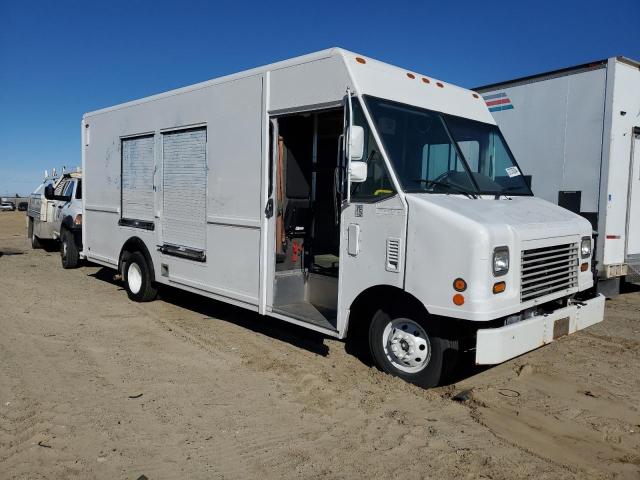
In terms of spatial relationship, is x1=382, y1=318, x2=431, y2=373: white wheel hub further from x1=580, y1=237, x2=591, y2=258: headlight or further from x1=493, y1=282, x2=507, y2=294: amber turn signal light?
x1=580, y1=237, x2=591, y2=258: headlight

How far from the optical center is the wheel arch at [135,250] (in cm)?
767

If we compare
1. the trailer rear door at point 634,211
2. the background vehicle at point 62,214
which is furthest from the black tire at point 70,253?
the trailer rear door at point 634,211

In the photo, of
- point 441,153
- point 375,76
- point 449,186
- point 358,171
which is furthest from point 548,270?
point 375,76

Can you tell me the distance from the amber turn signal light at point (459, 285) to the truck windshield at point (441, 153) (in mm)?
905

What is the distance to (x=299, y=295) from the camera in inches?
242

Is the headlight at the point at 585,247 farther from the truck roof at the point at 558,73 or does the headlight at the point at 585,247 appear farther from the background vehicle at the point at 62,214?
the background vehicle at the point at 62,214

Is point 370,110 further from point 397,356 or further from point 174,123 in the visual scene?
point 174,123

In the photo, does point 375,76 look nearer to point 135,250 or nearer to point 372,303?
point 372,303

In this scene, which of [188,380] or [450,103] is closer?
[188,380]

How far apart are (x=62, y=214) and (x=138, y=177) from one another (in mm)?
5550

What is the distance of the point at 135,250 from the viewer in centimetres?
804

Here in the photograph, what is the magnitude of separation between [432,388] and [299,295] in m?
1.96

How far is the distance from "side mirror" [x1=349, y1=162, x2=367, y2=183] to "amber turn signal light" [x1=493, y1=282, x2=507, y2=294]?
1378 millimetres

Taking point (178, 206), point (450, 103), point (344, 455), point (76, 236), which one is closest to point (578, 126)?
point (450, 103)
